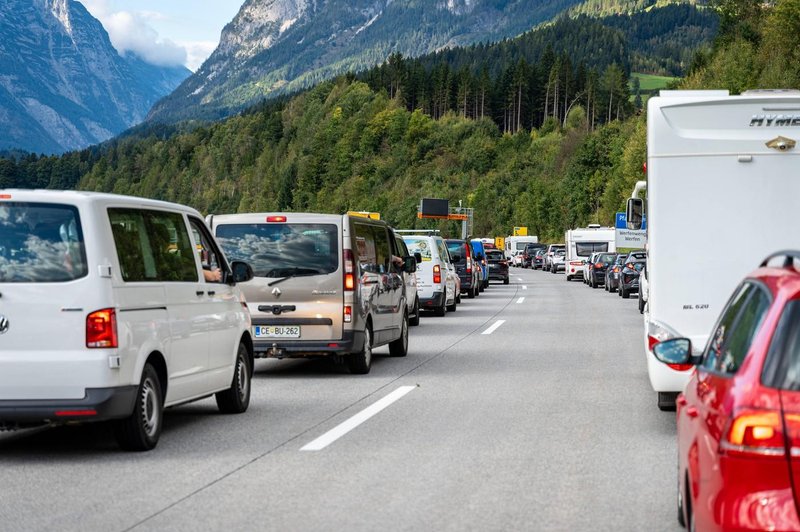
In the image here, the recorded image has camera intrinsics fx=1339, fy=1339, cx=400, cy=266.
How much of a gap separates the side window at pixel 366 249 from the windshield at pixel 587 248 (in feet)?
154

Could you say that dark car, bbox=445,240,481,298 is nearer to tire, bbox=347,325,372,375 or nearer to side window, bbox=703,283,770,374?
tire, bbox=347,325,372,375

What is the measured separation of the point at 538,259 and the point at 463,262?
184 feet

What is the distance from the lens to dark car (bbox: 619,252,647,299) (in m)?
39.2

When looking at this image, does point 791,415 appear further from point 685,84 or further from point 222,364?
point 685,84

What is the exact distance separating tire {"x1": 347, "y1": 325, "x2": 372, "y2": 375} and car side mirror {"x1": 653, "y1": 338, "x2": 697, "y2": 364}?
9.20m

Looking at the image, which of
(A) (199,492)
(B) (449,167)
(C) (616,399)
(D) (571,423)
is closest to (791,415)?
(A) (199,492)

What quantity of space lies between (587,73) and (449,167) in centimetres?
2385

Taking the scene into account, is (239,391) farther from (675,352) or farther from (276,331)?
(675,352)

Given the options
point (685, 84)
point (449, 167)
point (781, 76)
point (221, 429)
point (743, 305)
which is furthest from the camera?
point (449, 167)

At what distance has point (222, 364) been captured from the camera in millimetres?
11070

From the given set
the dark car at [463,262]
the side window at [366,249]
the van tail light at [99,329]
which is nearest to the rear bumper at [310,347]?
the side window at [366,249]

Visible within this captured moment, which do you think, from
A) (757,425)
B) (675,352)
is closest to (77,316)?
(675,352)

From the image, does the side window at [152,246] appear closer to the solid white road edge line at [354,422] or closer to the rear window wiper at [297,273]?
the solid white road edge line at [354,422]

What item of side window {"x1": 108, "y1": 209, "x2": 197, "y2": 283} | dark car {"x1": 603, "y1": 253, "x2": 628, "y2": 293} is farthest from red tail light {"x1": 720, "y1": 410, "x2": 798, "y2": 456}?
dark car {"x1": 603, "y1": 253, "x2": 628, "y2": 293}
